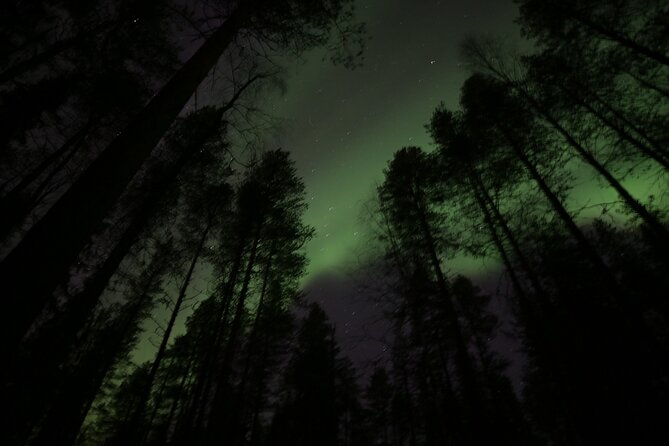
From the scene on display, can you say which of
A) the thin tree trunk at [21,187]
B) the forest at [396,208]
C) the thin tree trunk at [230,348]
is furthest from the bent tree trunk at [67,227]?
the thin tree trunk at [21,187]

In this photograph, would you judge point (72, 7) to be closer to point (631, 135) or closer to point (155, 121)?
point (155, 121)

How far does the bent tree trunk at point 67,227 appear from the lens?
1828mm

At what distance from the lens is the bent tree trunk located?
1.83 metres

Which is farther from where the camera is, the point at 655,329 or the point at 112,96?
the point at 655,329

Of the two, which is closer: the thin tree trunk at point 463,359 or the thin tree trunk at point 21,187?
the thin tree trunk at point 463,359

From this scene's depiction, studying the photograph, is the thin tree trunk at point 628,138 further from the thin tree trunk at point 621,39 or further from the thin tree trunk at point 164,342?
the thin tree trunk at point 164,342

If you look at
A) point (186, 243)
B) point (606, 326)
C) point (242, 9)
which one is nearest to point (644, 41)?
point (242, 9)

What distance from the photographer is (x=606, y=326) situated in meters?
14.3

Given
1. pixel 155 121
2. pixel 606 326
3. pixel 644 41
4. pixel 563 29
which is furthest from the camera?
pixel 606 326

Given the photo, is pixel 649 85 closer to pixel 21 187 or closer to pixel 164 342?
pixel 164 342

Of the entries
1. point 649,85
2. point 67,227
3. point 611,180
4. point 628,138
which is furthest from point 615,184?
point 67,227

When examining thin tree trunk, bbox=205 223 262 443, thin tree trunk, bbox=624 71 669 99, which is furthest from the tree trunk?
thin tree trunk, bbox=205 223 262 443

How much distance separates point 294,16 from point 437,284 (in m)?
7.95

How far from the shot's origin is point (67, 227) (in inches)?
84.4
